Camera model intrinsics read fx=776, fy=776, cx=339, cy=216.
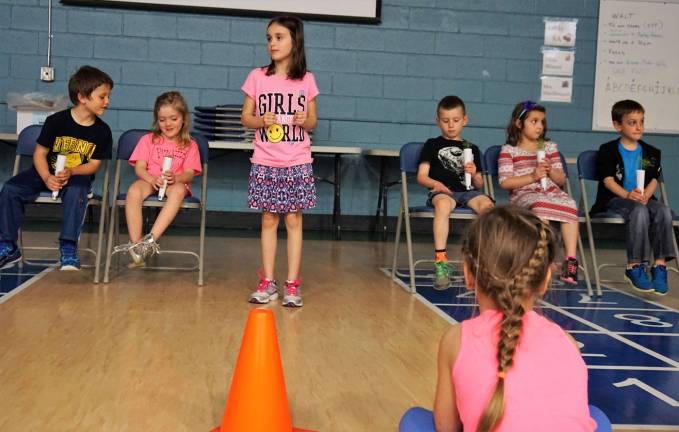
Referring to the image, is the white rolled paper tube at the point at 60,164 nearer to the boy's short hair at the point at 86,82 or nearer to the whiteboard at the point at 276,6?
the boy's short hair at the point at 86,82

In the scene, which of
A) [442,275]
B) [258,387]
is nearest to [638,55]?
[442,275]

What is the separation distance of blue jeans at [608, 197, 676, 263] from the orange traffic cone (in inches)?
111

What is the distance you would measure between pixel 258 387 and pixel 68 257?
2329 millimetres

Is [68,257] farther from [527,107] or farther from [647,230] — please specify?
[647,230]

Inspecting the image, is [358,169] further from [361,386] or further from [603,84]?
[361,386]

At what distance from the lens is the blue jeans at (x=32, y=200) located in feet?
12.1

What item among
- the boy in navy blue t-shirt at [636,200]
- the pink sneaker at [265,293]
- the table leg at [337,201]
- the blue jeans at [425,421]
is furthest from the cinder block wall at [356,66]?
the blue jeans at [425,421]

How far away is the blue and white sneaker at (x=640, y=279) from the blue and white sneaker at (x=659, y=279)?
4cm

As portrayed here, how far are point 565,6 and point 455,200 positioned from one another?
3.25 m

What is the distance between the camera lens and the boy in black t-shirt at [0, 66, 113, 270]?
12.1 ft

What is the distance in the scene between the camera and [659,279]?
3.96 metres

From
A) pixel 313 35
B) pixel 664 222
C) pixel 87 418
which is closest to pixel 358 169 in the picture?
pixel 313 35

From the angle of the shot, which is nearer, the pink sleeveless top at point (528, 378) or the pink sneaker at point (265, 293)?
the pink sleeveless top at point (528, 378)

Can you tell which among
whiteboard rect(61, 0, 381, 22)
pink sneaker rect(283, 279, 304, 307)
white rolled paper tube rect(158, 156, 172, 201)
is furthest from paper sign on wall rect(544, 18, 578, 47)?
pink sneaker rect(283, 279, 304, 307)
